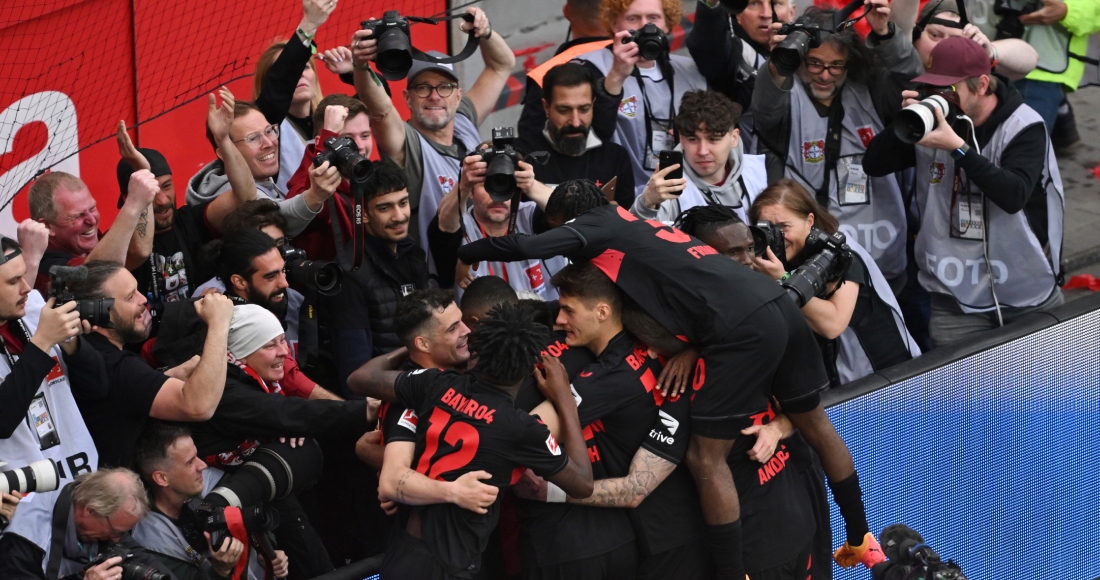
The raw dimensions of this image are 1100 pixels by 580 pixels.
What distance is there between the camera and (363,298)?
514 cm

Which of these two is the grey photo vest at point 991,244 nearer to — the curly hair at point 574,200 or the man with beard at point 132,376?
the curly hair at point 574,200

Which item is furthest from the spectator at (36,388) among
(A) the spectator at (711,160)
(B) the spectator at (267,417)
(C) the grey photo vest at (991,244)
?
(C) the grey photo vest at (991,244)

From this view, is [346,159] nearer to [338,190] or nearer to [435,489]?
[338,190]

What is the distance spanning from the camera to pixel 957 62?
6195 millimetres

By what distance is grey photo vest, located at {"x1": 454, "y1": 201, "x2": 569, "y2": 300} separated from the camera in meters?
5.60

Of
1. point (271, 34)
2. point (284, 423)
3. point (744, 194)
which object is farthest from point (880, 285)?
point (271, 34)

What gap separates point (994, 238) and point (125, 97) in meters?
4.76

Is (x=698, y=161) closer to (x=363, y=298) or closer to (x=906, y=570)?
(x=363, y=298)

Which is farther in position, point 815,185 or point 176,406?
point 815,185

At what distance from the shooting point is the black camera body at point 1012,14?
24.3 ft

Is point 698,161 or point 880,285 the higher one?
point 698,161

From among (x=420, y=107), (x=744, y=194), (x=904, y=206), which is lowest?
(x=904, y=206)

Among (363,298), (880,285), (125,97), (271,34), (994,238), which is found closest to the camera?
(363,298)

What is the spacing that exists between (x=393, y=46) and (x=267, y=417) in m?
1.75
